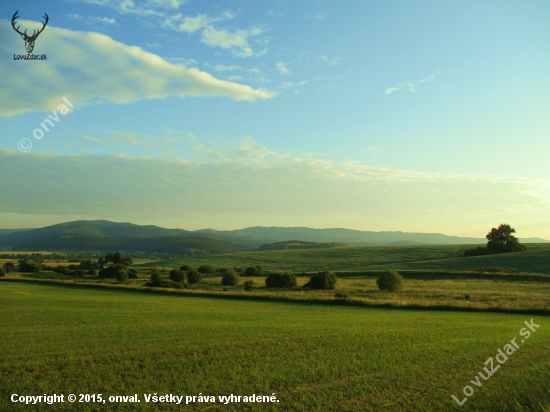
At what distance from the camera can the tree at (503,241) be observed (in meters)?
106

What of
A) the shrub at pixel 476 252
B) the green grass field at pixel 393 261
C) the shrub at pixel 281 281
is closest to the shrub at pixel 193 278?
the shrub at pixel 281 281

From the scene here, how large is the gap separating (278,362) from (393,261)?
101480 millimetres

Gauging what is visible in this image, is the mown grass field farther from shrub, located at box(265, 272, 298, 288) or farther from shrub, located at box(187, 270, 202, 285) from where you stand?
shrub, located at box(187, 270, 202, 285)

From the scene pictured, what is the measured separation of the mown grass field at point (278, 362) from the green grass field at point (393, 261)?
60.9 m

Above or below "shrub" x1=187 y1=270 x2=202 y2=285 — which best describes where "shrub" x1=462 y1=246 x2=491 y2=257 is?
above

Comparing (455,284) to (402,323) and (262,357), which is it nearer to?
(402,323)

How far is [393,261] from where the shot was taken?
109750 millimetres

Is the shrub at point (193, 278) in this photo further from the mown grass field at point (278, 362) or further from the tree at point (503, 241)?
the tree at point (503, 241)

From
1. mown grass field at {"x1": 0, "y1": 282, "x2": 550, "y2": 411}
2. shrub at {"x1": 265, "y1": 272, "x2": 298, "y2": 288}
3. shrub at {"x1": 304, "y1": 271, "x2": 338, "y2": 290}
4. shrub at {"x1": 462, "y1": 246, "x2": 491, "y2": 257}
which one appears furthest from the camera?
shrub at {"x1": 462, "y1": 246, "x2": 491, "y2": 257}

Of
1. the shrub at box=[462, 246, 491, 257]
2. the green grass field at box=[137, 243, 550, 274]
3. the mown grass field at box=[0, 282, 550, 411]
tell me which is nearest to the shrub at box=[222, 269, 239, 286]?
the green grass field at box=[137, 243, 550, 274]

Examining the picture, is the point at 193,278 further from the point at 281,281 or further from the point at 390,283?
the point at 390,283

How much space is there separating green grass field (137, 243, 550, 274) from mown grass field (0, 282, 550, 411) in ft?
200

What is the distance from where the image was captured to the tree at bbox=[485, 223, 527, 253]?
106500 millimetres

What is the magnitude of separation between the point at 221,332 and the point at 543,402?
14.1 m
